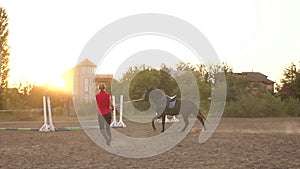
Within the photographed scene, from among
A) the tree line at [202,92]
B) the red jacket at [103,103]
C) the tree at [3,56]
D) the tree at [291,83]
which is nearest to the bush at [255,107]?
the tree line at [202,92]

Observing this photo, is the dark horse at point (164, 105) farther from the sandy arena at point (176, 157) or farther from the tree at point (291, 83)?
the tree at point (291, 83)

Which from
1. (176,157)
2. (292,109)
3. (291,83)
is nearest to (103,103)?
(176,157)

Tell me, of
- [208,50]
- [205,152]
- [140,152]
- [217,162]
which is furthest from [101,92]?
[208,50]

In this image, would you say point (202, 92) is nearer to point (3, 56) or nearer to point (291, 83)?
point (291, 83)

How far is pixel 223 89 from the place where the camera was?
4875 cm

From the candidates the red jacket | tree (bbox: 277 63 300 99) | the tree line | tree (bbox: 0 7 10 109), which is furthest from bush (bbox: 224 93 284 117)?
A: the red jacket

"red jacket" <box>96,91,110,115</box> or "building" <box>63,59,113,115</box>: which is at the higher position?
"building" <box>63,59,113,115</box>

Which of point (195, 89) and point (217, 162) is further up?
point (195, 89)

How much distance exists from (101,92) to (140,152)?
2.41 meters

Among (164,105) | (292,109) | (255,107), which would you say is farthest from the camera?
(292,109)

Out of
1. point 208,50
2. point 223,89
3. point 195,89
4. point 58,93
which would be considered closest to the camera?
point 208,50

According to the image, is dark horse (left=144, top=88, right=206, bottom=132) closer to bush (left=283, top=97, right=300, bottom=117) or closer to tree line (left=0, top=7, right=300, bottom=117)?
tree line (left=0, top=7, right=300, bottom=117)

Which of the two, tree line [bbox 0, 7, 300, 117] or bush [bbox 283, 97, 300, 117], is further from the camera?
bush [bbox 283, 97, 300, 117]

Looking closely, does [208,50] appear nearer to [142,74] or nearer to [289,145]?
[289,145]
